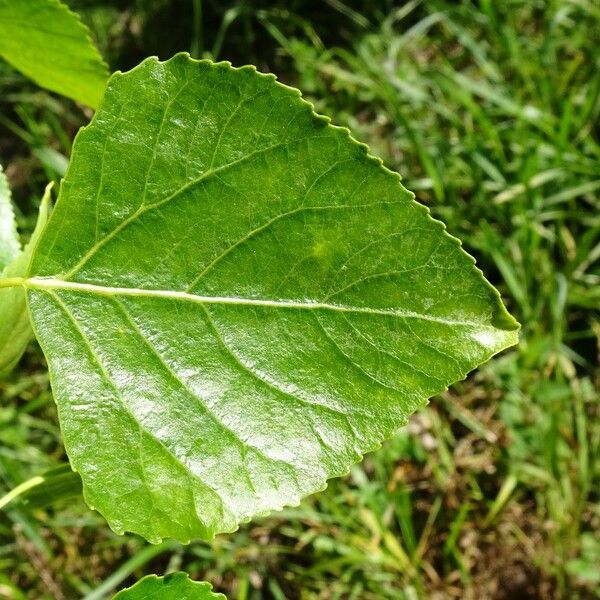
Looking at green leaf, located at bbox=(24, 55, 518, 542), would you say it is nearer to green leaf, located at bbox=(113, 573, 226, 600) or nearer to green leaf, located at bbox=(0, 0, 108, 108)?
green leaf, located at bbox=(113, 573, 226, 600)

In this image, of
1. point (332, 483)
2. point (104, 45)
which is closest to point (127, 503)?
point (332, 483)

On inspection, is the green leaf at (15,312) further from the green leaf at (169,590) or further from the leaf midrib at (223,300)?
the green leaf at (169,590)

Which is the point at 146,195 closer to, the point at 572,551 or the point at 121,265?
the point at 121,265

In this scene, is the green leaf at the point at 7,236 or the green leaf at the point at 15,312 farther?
the green leaf at the point at 7,236

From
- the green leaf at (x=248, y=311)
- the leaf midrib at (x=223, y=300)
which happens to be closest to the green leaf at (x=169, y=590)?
the green leaf at (x=248, y=311)

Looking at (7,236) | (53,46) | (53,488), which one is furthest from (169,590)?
(53,46)

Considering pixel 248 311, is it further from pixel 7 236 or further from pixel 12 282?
pixel 7 236
